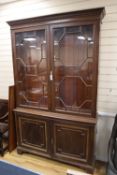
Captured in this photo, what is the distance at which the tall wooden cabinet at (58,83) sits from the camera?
2.00 metres

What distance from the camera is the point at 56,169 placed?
2.35m

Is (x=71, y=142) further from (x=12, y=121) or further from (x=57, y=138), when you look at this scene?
(x=12, y=121)

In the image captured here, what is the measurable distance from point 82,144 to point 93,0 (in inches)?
78.9

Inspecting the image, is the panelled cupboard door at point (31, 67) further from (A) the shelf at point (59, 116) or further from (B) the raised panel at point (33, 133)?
(B) the raised panel at point (33, 133)

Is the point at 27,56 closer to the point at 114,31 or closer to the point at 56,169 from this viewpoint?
the point at 114,31

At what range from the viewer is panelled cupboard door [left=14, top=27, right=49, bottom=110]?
2256 millimetres

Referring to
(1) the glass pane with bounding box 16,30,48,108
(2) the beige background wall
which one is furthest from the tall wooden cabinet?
(2) the beige background wall

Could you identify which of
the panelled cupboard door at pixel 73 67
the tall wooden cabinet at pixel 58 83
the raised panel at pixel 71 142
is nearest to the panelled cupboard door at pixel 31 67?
the tall wooden cabinet at pixel 58 83

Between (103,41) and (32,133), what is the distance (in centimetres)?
176

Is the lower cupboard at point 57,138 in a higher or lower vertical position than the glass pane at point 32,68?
lower

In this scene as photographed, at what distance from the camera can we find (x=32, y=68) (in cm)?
239

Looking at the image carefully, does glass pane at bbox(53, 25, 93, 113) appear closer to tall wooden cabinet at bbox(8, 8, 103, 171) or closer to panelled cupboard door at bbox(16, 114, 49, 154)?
tall wooden cabinet at bbox(8, 8, 103, 171)

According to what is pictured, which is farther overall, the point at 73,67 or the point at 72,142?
the point at 72,142

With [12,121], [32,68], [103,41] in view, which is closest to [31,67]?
[32,68]
